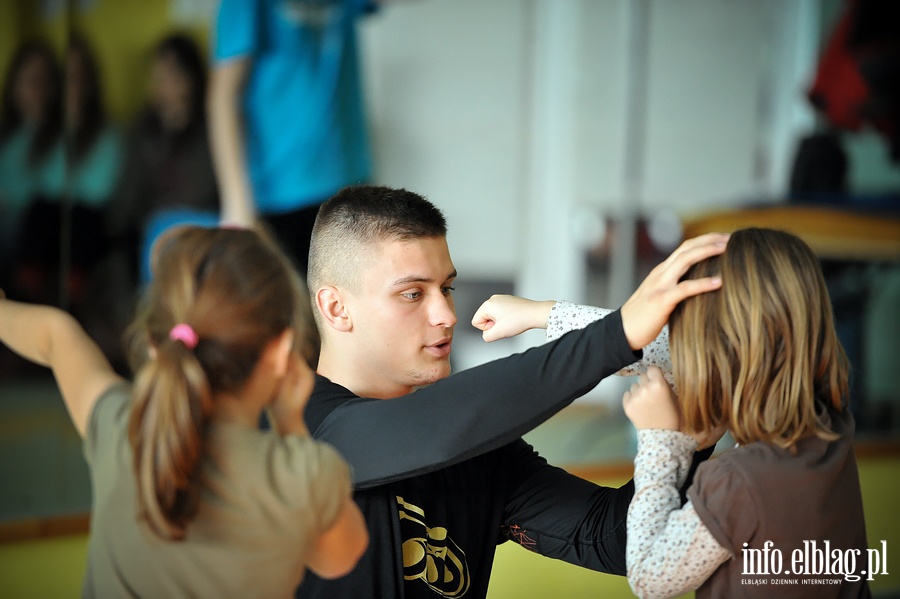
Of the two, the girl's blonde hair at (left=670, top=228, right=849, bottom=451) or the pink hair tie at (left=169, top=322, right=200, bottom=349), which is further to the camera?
the girl's blonde hair at (left=670, top=228, right=849, bottom=451)

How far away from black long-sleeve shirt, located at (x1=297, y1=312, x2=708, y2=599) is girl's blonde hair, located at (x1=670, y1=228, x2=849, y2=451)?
0.08m

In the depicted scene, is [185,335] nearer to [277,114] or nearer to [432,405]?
[432,405]

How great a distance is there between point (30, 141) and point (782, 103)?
2314 mm

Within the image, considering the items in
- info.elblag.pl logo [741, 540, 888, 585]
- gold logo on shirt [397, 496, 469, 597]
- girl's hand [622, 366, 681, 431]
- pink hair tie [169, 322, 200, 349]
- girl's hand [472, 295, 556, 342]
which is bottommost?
gold logo on shirt [397, 496, 469, 597]

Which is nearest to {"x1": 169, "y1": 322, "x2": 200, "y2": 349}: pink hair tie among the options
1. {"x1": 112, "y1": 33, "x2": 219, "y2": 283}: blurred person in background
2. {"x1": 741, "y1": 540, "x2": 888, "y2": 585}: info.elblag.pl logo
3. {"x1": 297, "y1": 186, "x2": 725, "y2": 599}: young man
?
{"x1": 297, "y1": 186, "x2": 725, "y2": 599}: young man

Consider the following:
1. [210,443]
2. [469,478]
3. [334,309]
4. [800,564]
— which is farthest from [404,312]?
[800,564]

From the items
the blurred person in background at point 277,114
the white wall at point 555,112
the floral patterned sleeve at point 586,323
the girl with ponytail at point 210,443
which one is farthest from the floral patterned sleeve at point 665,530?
the white wall at point 555,112

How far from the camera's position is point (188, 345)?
2.01 feet

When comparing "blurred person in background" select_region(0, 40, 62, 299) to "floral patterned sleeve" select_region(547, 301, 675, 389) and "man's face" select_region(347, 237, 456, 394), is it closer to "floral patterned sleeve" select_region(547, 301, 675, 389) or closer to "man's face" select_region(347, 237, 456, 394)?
"man's face" select_region(347, 237, 456, 394)

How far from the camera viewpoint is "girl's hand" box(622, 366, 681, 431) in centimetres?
78

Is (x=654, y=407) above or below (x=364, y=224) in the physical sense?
below

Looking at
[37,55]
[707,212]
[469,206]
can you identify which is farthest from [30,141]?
[707,212]

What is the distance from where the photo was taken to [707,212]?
2.97m

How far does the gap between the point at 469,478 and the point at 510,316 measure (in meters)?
0.18
